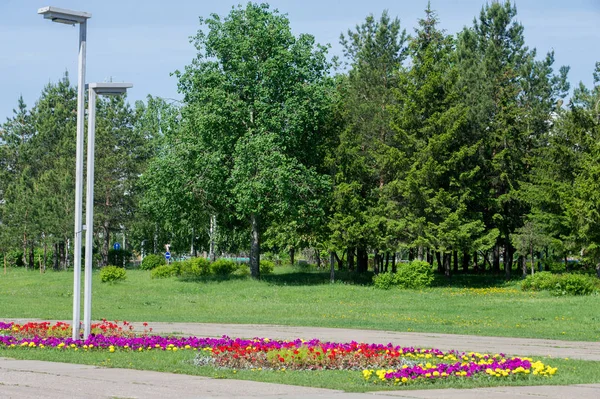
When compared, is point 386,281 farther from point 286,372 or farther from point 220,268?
point 286,372

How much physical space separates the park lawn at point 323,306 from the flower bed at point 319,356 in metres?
7.06

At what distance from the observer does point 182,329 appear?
2098 cm

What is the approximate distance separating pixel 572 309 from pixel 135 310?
51.3ft

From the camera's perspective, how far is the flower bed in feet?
37.4

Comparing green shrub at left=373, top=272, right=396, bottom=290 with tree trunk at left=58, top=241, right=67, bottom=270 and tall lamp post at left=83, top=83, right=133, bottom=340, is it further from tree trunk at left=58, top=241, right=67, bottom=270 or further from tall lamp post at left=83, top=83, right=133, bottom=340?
tree trunk at left=58, top=241, right=67, bottom=270

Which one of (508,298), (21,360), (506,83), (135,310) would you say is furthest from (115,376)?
(506,83)

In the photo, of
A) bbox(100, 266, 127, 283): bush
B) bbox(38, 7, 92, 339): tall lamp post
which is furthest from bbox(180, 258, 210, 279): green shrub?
bbox(38, 7, 92, 339): tall lamp post

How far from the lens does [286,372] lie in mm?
12344

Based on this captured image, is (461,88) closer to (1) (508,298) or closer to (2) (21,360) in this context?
(1) (508,298)

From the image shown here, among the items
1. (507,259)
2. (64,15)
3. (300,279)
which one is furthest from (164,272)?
(64,15)

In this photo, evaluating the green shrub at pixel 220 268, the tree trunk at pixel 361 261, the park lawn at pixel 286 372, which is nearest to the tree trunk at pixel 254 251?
the green shrub at pixel 220 268

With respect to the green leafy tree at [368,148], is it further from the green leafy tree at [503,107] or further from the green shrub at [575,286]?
the green shrub at [575,286]

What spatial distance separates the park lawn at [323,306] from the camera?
915 inches

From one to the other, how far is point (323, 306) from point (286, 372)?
18.8 meters
